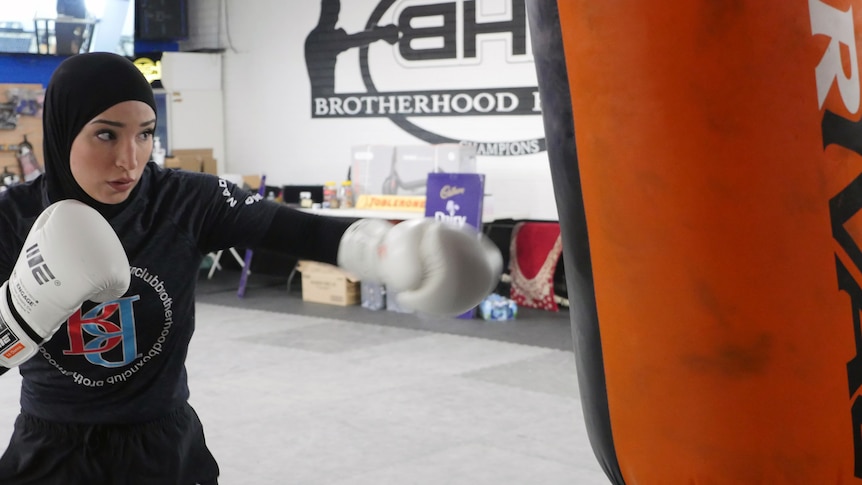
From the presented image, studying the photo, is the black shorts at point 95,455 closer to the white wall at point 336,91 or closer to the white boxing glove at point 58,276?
the white boxing glove at point 58,276

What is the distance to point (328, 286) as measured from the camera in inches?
308

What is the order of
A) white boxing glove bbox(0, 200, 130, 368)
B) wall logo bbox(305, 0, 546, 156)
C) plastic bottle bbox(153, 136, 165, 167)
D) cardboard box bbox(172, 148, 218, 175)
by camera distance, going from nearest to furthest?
white boxing glove bbox(0, 200, 130, 368) → wall logo bbox(305, 0, 546, 156) → plastic bottle bbox(153, 136, 165, 167) → cardboard box bbox(172, 148, 218, 175)

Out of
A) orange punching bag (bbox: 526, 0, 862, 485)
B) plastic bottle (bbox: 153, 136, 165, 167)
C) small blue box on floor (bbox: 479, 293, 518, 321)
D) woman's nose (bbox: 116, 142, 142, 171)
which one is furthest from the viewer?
plastic bottle (bbox: 153, 136, 165, 167)

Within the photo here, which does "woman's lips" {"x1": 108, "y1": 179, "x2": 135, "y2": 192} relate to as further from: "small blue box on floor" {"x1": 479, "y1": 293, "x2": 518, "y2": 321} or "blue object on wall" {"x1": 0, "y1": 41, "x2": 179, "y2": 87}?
"blue object on wall" {"x1": 0, "y1": 41, "x2": 179, "y2": 87}

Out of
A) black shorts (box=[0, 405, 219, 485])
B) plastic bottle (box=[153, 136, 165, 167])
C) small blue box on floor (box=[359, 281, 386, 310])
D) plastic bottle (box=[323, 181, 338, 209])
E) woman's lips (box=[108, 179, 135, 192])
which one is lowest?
small blue box on floor (box=[359, 281, 386, 310])

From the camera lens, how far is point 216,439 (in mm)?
4238

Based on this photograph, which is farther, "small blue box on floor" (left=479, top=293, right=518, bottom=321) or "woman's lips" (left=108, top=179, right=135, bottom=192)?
"small blue box on floor" (left=479, top=293, right=518, bottom=321)

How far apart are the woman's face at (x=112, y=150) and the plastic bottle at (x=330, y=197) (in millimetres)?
6090

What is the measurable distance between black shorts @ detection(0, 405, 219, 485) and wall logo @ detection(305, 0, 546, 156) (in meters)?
5.99

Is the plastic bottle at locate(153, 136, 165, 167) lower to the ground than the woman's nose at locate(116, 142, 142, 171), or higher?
lower

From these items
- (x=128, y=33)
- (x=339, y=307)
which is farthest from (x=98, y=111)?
(x=128, y=33)

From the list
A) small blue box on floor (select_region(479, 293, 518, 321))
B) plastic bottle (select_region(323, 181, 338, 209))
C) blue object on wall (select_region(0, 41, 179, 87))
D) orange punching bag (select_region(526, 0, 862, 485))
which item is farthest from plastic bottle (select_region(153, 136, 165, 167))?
orange punching bag (select_region(526, 0, 862, 485))

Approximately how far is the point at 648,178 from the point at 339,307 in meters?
6.14

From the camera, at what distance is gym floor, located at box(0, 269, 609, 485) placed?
12.6ft
